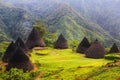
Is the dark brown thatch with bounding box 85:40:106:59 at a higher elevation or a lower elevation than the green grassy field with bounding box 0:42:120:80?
higher

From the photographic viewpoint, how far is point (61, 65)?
4338 cm

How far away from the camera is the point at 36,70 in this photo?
137ft

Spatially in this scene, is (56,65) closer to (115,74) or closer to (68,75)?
(68,75)

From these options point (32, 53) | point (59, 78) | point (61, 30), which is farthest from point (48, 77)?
point (61, 30)

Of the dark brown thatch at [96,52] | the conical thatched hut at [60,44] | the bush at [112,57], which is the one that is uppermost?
the conical thatched hut at [60,44]

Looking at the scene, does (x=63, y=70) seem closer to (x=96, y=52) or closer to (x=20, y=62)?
(x=20, y=62)

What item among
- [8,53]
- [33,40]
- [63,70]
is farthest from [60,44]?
[63,70]

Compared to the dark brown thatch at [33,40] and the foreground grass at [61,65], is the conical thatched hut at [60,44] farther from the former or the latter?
the foreground grass at [61,65]

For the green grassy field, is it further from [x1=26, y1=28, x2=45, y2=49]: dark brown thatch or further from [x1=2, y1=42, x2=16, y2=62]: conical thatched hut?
[x1=26, y1=28, x2=45, y2=49]: dark brown thatch

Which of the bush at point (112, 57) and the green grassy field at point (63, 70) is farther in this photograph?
the bush at point (112, 57)

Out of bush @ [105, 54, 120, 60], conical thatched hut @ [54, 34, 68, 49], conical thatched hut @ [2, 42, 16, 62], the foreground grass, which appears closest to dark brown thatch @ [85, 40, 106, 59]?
the foreground grass

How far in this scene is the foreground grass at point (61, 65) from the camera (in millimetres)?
35781

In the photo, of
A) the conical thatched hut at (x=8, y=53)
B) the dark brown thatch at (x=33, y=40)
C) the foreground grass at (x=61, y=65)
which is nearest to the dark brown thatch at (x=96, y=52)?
the foreground grass at (x=61, y=65)

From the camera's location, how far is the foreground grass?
1409 inches
